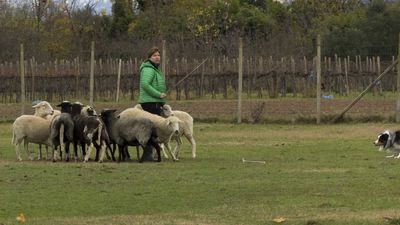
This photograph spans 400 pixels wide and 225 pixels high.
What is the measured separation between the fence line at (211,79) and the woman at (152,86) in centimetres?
1930

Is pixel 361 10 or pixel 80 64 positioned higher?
pixel 361 10

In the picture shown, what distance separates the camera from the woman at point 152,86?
18797mm

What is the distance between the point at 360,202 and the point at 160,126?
6.73 metres

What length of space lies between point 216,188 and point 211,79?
84.0 feet

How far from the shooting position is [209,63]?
40.3m

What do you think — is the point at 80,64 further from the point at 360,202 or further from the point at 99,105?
the point at 360,202

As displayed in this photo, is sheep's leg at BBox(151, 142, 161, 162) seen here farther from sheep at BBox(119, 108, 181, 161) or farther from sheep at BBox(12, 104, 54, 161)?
sheep at BBox(12, 104, 54, 161)

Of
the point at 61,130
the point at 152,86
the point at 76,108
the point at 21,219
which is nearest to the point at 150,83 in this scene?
the point at 152,86

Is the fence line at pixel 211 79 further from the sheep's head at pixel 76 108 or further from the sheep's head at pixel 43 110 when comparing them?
the sheep's head at pixel 76 108

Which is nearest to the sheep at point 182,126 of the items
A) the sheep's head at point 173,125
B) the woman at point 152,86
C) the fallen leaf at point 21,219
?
the woman at point 152,86

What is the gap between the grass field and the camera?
11086 mm

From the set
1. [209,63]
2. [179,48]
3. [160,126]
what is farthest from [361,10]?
[160,126]

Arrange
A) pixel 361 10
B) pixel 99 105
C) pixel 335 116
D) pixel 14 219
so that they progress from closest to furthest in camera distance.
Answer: pixel 14 219 < pixel 335 116 < pixel 99 105 < pixel 361 10

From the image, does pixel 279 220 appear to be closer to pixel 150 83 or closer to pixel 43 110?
pixel 150 83
